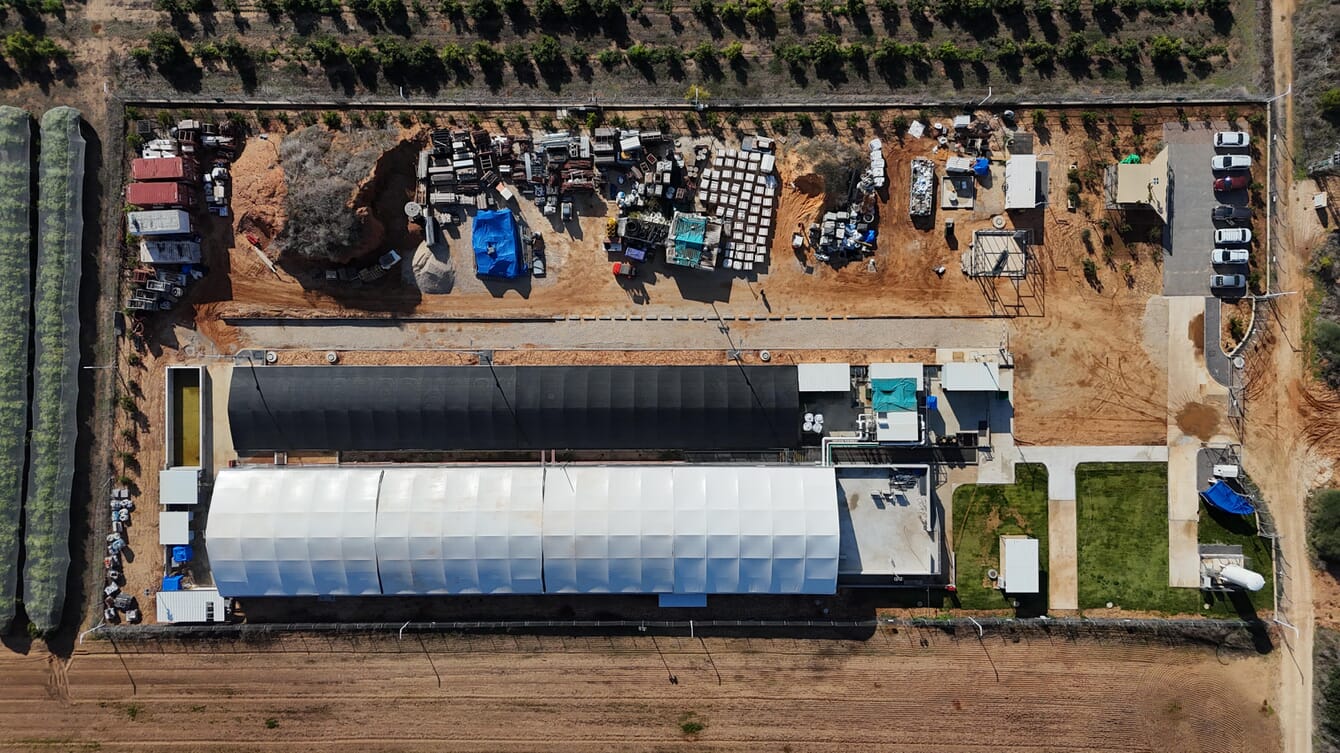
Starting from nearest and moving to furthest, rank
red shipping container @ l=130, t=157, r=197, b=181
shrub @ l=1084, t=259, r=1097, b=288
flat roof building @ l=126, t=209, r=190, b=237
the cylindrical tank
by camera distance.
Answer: the cylindrical tank, flat roof building @ l=126, t=209, r=190, b=237, red shipping container @ l=130, t=157, r=197, b=181, shrub @ l=1084, t=259, r=1097, b=288

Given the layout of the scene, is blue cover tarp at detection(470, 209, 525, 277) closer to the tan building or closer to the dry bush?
the dry bush

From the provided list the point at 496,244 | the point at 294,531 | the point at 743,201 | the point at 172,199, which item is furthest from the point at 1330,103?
the point at 172,199

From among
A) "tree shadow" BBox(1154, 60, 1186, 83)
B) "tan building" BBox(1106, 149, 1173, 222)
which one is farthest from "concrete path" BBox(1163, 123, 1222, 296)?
"tree shadow" BBox(1154, 60, 1186, 83)

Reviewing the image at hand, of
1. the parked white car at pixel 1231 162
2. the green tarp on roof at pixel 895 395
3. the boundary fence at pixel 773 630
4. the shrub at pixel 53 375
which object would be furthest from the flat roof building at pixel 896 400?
the shrub at pixel 53 375

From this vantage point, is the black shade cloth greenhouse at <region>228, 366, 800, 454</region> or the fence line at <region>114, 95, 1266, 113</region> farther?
the fence line at <region>114, 95, 1266, 113</region>

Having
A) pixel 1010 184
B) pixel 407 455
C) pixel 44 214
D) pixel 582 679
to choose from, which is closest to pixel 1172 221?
pixel 1010 184

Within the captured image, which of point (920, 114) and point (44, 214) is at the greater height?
point (920, 114)

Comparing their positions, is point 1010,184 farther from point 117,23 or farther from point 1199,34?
point 117,23
